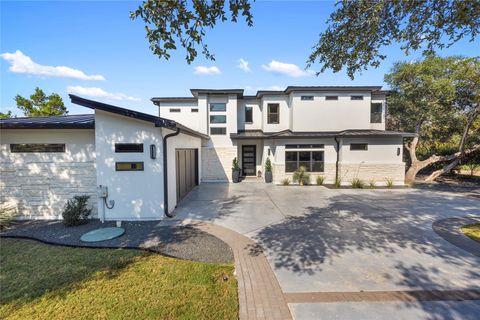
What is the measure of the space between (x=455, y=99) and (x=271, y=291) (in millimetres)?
18273

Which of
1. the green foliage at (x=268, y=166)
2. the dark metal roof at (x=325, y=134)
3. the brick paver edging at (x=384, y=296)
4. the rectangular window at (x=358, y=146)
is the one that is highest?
the dark metal roof at (x=325, y=134)

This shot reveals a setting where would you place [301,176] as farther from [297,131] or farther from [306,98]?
[306,98]

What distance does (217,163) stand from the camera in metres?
15.8

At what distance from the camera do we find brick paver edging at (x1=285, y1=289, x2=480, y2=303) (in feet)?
11.0

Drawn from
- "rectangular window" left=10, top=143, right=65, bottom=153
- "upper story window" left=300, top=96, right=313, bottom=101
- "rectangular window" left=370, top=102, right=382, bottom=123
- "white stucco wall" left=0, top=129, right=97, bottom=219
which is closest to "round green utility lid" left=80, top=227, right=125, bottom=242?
"white stucco wall" left=0, top=129, right=97, bottom=219

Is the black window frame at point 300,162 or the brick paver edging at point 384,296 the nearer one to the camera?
the brick paver edging at point 384,296

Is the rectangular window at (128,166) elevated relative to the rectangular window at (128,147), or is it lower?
lower

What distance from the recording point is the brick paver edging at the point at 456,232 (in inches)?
204

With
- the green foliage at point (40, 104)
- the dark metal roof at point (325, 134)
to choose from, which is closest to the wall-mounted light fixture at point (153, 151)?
the dark metal roof at point (325, 134)

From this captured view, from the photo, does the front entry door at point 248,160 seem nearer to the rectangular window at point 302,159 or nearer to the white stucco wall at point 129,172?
the rectangular window at point 302,159

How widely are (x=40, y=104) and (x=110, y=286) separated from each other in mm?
27690

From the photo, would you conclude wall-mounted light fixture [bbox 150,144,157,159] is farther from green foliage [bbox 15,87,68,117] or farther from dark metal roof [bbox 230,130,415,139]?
green foliage [bbox 15,87,68,117]

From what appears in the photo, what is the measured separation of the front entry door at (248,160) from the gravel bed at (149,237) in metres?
10.9

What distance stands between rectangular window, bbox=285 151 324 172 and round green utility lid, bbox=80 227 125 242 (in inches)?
423
